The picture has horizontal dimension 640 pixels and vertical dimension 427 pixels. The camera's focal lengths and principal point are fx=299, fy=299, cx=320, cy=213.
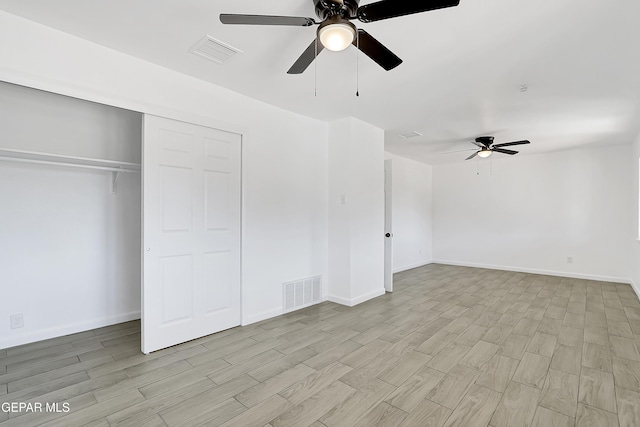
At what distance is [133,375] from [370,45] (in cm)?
301

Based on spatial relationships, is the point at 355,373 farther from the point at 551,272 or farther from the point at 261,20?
the point at 551,272

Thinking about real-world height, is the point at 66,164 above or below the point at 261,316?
above

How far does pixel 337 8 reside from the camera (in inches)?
70.4

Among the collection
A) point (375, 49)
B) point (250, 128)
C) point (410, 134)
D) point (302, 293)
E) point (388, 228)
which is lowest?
point (302, 293)

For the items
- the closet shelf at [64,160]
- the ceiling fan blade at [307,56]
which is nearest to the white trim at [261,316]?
the closet shelf at [64,160]

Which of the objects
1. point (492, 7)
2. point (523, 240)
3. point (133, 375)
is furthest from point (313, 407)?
point (523, 240)

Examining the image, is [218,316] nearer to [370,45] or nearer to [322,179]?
[322,179]

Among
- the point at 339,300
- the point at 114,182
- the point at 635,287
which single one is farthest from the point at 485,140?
the point at 114,182

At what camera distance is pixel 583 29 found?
7.13 feet

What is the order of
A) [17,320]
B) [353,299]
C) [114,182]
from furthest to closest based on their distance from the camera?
1. [353,299]
2. [114,182]
3. [17,320]

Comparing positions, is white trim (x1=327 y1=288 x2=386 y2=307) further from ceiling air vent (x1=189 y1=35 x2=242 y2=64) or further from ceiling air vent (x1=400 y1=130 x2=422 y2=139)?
ceiling air vent (x1=189 y1=35 x2=242 y2=64)

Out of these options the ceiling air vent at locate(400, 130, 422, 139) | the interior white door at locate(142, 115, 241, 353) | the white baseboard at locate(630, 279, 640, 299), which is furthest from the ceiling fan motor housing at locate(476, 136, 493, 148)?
the interior white door at locate(142, 115, 241, 353)

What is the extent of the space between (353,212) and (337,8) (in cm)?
276

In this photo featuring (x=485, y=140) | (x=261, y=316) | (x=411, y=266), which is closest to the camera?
(x=261, y=316)
